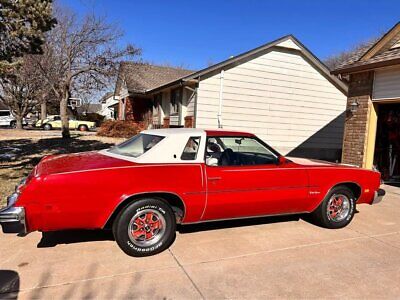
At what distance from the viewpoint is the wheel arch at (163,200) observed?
3.97 m

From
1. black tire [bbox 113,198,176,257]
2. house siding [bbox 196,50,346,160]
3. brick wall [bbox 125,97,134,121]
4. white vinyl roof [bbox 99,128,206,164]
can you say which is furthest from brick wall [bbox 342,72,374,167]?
brick wall [bbox 125,97,134,121]

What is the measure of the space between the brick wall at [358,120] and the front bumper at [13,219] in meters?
8.57

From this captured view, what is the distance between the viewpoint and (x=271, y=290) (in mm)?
3398

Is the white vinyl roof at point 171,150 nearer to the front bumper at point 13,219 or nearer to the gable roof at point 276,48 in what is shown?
the front bumper at point 13,219

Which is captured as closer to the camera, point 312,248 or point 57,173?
point 57,173

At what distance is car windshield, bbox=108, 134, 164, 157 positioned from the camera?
460 cm

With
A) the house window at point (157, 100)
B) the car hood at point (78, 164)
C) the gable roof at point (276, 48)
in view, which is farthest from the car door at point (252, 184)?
the house window at point (157, 100)

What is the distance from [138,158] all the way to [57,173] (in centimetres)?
98

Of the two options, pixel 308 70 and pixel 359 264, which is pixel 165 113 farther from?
pixel 359 264

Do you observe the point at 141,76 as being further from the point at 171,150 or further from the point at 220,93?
the point at 171,150

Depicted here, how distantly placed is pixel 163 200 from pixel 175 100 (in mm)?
14207

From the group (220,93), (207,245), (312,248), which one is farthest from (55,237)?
(220,93)

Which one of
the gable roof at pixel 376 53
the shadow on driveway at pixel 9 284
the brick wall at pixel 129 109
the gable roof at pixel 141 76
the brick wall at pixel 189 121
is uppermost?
the gable roof at pixel 141 76

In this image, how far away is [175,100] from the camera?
18.0 metres
